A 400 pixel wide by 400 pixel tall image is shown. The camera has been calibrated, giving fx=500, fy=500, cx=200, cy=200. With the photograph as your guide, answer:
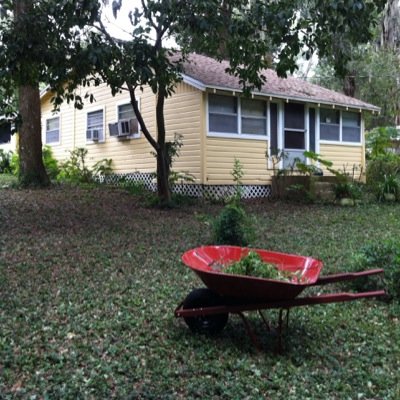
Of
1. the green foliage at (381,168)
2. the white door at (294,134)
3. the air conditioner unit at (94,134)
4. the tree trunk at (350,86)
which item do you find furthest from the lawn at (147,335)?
the tree trunk at (350,86)

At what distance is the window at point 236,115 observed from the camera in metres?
12.4

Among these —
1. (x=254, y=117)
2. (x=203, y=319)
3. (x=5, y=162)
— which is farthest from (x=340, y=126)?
(x=5, y=162)

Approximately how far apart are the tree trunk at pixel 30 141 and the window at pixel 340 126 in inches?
313

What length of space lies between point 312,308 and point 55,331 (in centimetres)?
239

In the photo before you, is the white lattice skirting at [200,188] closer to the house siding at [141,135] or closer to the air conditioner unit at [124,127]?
the house siding at [141,135]

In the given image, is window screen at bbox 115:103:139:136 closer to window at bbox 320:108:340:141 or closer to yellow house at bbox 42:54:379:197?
yellow house at bbox 42:54:379:197

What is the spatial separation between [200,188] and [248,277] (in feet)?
29.3

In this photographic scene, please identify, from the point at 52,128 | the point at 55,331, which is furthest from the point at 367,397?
the point at 52,128

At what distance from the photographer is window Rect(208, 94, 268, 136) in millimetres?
12430

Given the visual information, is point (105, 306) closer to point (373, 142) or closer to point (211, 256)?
point (211, 256)

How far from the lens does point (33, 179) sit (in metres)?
13.2

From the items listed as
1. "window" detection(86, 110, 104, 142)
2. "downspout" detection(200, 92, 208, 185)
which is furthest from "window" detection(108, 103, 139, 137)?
"downspout" detection(200, 92, 208, 185)

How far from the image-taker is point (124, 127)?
562 inches

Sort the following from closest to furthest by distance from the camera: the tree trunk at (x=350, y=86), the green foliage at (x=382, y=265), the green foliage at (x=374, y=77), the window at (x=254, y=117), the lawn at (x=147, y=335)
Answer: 1. the lawn at (x=147, y=335)
2. the green foliage at (x=382, y=265)
3. the window at (x=254, y=117)
4. the green foliage at (x=374, y=77)
5. the tree trunk at (x=350, y=86)
